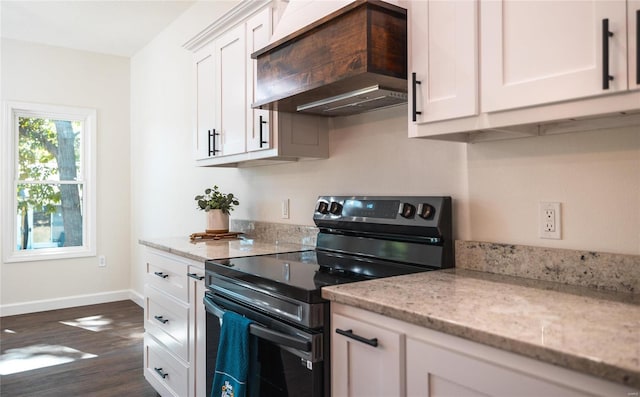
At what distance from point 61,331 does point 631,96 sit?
4445mm

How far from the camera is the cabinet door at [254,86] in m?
2.32

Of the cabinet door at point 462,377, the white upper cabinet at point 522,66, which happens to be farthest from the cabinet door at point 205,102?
the cabinet door at point 462,377

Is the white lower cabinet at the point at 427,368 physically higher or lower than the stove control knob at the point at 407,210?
lower

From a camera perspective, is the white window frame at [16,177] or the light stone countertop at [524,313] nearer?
the light stone countertop at [524,313]

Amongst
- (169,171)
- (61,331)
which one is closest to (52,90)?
(169,171)

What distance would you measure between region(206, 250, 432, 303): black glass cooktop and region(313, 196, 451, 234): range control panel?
158mm

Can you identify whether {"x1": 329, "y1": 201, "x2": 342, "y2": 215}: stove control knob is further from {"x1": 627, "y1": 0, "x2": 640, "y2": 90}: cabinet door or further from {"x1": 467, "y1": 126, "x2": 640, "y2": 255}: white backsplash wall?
{"x1": 627, "y1": 0, "x2": 640, "y2": 90}: cabinet door

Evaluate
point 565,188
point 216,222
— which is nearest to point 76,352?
point 216,222

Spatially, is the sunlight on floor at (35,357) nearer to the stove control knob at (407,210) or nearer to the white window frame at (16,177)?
the white window frame at (16,177)

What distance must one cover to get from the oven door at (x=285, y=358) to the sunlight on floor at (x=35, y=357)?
2265 mm

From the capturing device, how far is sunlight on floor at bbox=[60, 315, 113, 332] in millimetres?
4132

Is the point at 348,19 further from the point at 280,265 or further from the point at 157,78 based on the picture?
the point at 157,78

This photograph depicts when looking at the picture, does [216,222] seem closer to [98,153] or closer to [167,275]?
[167,275]

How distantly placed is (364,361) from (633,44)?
1005mm
